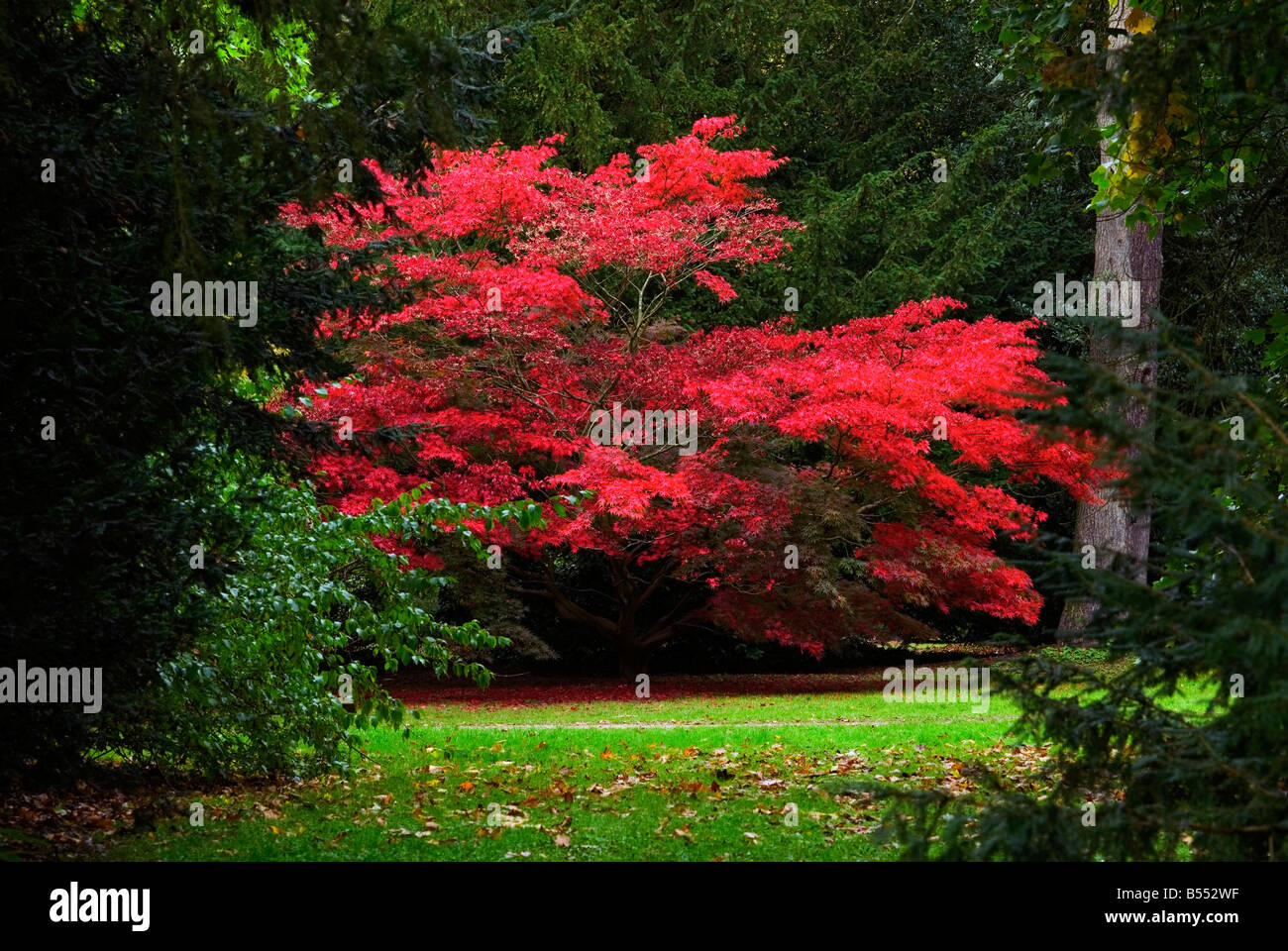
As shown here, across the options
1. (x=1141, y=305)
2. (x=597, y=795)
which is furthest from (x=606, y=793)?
(x=1141, y=305)

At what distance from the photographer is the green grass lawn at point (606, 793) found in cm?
520

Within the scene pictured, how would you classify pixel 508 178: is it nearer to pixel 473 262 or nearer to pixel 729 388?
pixel 473 262

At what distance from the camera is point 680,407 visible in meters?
13.5

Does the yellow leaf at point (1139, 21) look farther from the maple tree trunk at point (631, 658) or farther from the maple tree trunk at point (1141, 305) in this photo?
the maple tree trunk at point (631, 658)

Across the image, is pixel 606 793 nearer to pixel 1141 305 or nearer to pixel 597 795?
pixel 597 795

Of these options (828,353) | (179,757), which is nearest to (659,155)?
(828,353)

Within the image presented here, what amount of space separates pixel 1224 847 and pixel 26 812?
17.8 ft

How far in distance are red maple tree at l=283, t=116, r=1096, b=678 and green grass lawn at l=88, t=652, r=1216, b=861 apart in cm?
271

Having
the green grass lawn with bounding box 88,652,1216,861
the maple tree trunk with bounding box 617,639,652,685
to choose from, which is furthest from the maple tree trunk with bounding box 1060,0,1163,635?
the green grass lawn with bounding box 88,652,1216,861

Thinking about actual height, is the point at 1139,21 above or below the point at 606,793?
above

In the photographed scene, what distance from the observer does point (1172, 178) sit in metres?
6.96

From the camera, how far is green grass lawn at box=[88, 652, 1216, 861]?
5.20 meters

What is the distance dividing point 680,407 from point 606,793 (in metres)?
7.33
